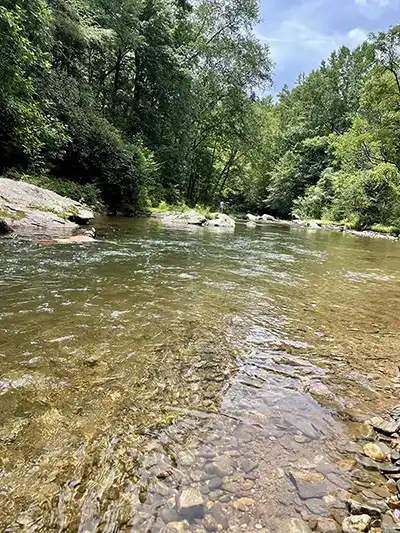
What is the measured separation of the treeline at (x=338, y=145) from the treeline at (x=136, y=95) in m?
5.55

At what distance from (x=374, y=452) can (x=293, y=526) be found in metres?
0.76

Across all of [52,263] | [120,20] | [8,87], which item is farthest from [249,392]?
[120,20]

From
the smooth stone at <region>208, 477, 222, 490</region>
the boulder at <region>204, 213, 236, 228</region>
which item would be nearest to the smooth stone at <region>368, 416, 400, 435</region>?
the smooth stone at <region>208, 477, 222, 490</region>

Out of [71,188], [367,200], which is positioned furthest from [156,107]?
[367,200]

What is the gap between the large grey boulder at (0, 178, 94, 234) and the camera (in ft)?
27.4

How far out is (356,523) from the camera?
146cm

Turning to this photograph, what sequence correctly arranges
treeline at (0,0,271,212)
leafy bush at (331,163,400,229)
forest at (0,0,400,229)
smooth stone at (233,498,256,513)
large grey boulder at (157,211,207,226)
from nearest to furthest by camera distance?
1. smooth stone at (233,498,256,513)
2. forest at (0,0,400,229)
3. treeline at (0,0,271,212)
4. large grey boulder at (157,211,207,226)
5. leafy bush at (331,163,400,229)

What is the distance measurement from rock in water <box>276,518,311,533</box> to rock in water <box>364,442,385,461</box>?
67 centimetres

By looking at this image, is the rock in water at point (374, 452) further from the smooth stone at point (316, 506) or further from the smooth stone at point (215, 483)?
the smooth stone at point (215, 483)


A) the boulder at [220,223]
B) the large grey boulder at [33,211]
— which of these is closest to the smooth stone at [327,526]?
the large grey boulder at [33,211]

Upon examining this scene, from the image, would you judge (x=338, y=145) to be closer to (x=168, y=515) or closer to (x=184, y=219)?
(x=184, y=219)

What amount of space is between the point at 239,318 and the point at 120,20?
1970cm

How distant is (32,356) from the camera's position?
2.64 metres

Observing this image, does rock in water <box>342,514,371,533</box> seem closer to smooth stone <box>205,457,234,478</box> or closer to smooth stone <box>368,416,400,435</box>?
smooth stone <box>205,457,234,478</box>
